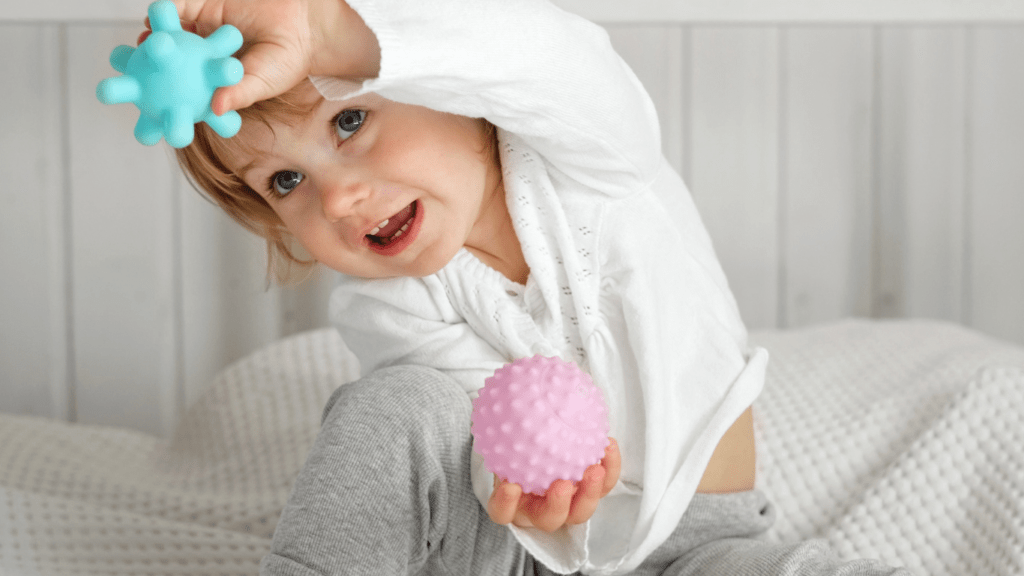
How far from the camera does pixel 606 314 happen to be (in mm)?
709

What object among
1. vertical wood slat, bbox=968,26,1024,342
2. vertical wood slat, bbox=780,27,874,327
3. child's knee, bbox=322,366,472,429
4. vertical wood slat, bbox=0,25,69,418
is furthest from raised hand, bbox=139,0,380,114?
vertical wood slat, bbox=968,26,1024,342

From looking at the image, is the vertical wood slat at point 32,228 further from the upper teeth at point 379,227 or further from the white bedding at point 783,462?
the upper teeth at point 379,227

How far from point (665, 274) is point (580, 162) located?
122 mm

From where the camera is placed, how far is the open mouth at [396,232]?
0.62 meters

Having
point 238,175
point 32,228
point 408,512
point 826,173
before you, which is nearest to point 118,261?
point 32,228

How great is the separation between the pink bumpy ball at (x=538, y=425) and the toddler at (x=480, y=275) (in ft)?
0.05

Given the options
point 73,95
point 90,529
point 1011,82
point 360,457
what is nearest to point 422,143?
point 360,457

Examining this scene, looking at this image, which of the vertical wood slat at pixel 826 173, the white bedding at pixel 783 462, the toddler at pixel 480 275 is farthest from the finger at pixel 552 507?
the vertical wood slat at pixel 826 173

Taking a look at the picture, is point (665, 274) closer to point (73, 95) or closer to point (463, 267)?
point (463, 267)

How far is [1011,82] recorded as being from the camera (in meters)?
1.38

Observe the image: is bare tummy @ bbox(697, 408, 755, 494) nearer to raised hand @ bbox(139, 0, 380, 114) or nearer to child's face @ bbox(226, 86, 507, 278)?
child's face @ bbox(226, 86, 507, 278)

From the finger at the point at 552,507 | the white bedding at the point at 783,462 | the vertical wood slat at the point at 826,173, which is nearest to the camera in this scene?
the finger at the point at 552,507

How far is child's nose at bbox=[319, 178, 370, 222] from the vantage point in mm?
583

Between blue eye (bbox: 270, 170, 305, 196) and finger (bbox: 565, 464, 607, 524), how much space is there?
0.28 metres
